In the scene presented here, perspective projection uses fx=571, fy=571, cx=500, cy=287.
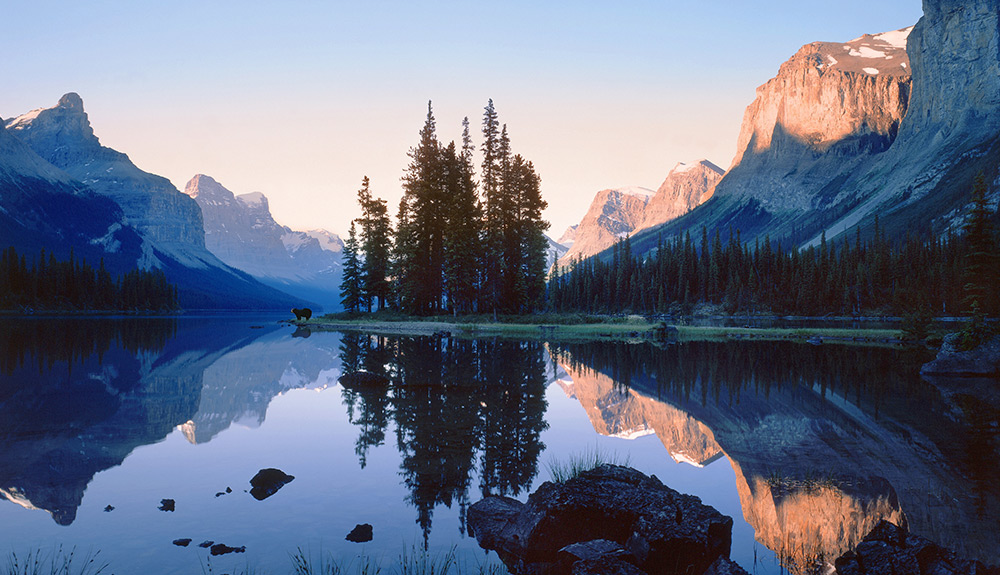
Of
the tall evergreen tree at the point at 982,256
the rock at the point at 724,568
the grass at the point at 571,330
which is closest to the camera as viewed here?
the rock at the point at 724,568

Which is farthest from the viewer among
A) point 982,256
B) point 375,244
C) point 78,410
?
point 375,244

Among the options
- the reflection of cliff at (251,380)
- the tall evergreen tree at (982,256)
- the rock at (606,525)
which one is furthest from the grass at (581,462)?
the tall evergreen tree at (982,256)

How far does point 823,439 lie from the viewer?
16266mm

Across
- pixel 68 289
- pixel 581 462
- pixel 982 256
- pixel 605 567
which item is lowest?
pixel 581 462

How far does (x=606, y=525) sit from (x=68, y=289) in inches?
6101

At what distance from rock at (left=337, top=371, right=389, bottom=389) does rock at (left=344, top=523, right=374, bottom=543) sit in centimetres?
1587

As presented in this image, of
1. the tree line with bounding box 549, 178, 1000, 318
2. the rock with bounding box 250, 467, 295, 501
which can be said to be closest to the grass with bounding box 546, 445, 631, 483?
the rock with bounding box 250, 467, 295, 501

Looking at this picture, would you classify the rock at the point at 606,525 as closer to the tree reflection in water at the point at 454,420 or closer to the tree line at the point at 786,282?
the tree reflection in water at the point at 454,420

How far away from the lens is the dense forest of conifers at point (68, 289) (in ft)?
387

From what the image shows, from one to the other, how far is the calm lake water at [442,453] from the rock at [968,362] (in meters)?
3.27

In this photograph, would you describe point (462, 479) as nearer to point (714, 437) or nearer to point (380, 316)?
point (714, 437)

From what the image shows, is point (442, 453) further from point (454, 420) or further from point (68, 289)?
point (68, 289)

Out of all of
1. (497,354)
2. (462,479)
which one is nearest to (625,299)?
(497,354)

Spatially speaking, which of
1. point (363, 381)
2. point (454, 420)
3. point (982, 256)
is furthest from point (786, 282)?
point (454, 420)
